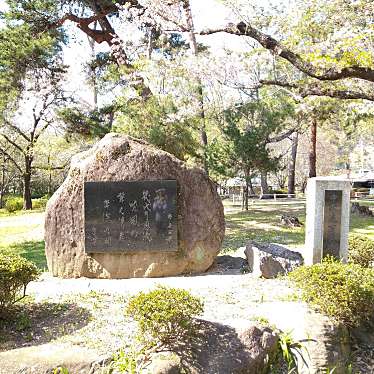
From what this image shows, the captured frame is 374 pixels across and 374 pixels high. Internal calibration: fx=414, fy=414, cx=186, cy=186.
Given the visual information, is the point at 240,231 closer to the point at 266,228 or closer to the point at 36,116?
the point at 266,228

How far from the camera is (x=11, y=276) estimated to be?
217 inches

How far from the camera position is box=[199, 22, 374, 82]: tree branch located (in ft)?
24.5

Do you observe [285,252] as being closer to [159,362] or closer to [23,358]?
[159,362]

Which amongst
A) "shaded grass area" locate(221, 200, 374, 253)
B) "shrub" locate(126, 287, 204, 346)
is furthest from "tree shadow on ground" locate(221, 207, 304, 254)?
"shrub" locate(126, 287, 204, 346)

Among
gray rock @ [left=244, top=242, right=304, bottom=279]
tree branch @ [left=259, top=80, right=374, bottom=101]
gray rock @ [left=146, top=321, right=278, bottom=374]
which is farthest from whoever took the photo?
tree branch @ [left=259, top=80, right=374, bottom=101]

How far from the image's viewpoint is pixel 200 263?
813 centimetres

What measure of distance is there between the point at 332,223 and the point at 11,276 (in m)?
5.46

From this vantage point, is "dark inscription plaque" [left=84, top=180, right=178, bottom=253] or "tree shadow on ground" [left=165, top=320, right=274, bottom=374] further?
"dark inscription plaque" [left=84, top=180, right=178, bottom=253]

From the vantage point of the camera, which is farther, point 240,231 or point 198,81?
point 198,81

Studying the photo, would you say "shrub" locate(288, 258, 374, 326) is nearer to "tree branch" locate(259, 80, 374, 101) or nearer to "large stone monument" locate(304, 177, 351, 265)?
"large stone monument" locate(304, 177, 351, 265)

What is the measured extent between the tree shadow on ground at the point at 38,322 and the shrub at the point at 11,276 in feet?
0.78

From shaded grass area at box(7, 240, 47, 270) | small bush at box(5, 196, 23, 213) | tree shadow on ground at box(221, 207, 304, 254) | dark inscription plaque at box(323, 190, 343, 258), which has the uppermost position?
dark inscription plaque at box(323, 190, 343, 258)

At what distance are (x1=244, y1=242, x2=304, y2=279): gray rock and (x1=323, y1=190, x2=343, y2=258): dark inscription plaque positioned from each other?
0.57 metres

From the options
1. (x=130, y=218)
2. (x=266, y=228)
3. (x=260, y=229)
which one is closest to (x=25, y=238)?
(x=130, y=218)
